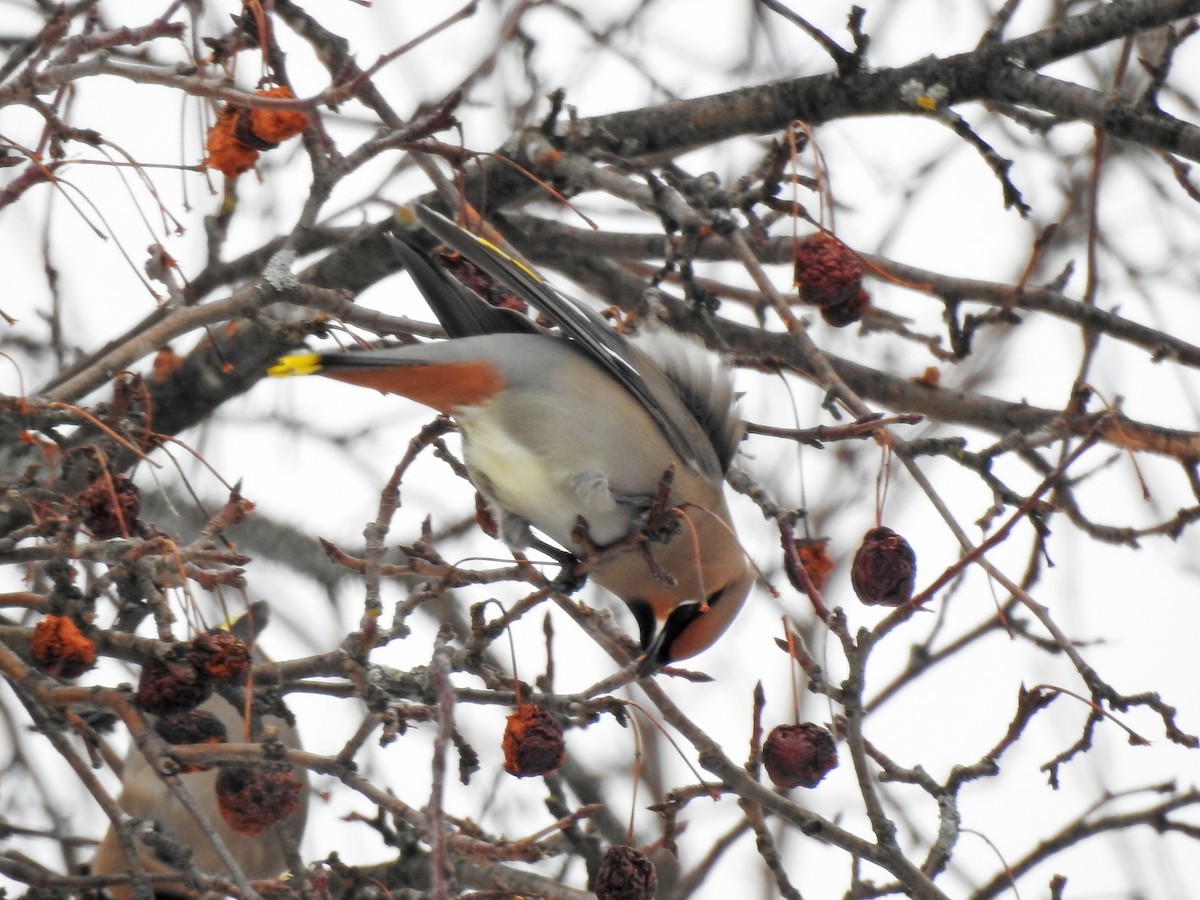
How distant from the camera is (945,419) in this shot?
3518 millimetres

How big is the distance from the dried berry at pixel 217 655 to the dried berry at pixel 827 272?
1.27 metres

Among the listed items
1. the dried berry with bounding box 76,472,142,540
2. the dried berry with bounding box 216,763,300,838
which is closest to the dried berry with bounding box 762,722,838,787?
the dried berry with bounding box 216,763,300,838

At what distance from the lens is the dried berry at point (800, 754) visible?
2.37 m

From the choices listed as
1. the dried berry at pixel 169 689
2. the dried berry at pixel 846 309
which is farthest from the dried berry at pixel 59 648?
the dried berry at pixel 846 309

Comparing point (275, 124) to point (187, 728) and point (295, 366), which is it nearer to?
point (295, 366)

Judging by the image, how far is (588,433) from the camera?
10.1 ft

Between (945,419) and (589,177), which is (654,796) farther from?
(589,177)

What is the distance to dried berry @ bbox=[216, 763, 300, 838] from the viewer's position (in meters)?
2.40

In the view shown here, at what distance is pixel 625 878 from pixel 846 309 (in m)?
1.19

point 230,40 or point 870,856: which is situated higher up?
point 230,40

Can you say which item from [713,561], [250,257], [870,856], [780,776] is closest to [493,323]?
[713,561]

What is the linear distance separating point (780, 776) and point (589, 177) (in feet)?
4.49

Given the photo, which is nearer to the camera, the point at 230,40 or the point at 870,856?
the point at 870,856

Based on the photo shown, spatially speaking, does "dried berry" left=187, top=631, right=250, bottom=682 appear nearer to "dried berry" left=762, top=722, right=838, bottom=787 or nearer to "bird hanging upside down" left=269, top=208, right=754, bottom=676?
"bird hanging upside down" left=269, top=208, right=754, bottom=676
